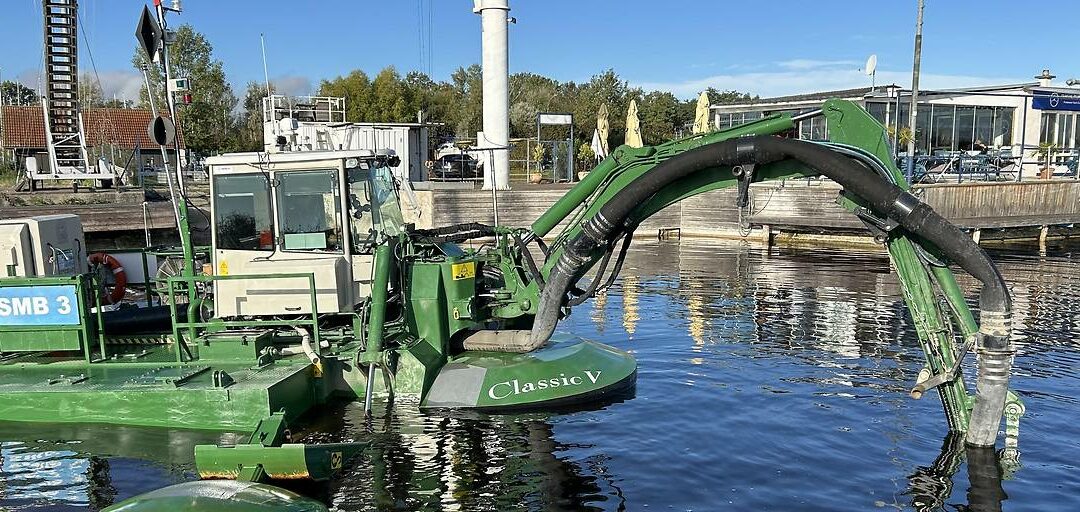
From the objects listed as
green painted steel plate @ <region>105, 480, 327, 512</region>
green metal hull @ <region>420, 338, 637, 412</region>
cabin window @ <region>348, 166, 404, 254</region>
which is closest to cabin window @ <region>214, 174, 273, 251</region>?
cabin window @ <region>348, 166, 404, 254</region>

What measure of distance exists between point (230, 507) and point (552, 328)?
4.84 metres

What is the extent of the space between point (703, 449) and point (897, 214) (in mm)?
3364

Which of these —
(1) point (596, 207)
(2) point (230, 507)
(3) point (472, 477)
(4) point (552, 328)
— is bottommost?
(3) point (472, 477)

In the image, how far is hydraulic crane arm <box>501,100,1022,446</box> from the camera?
313 inches

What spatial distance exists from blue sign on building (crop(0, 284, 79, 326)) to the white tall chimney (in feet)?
76.1

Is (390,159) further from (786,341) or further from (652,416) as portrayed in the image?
(786,341)

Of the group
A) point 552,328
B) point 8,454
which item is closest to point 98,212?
point 8,454

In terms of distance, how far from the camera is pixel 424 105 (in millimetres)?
67938

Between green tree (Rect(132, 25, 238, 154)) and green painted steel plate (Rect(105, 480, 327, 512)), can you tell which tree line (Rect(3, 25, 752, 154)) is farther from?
green painted steel plate (Rect(105, 480, 327, 512))

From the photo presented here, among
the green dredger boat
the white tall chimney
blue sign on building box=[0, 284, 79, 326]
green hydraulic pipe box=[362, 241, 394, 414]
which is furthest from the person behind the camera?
the white tall chimney

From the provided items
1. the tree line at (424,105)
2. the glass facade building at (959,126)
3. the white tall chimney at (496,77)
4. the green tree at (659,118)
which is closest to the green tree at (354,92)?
the tree line at (424,105)

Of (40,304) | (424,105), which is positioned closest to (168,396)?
(40,304)

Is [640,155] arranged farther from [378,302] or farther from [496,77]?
[496,77]

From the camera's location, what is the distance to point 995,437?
8.66 metres
